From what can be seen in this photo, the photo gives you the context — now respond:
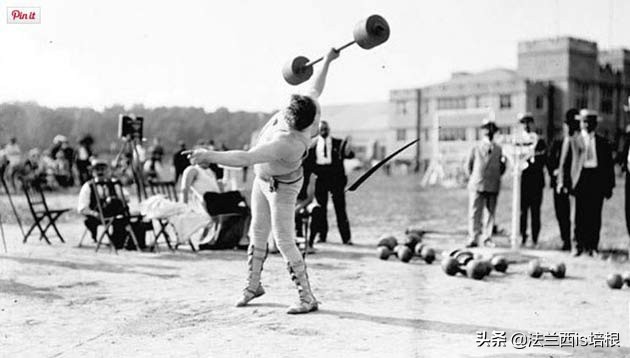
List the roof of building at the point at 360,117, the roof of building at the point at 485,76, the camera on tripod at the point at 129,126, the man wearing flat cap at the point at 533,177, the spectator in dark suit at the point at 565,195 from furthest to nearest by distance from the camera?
the roof of building at the point at 360,117 → the roof of building at the point at 485,76 → the man wearing flat cap at the point at 533,177 → the camera on tripod at the point at 129,126 → the spectator in dark suit at the point at 565,195

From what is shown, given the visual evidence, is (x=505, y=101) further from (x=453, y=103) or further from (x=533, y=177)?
(x=533, y=177)

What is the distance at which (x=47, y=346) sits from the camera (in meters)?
5.14

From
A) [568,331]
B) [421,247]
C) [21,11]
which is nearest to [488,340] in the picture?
[568,331]

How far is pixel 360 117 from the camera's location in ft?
262

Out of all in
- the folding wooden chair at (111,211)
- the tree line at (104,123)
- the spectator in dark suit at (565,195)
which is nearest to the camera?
the tree line at (104,123)

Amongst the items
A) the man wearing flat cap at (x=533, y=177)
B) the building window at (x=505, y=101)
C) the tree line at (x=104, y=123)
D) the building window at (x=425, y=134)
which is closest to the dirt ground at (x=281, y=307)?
the man wearing flat cap at (x=533, y=177)

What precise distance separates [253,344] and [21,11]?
14.8 feet

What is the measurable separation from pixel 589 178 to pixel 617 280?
290 cm

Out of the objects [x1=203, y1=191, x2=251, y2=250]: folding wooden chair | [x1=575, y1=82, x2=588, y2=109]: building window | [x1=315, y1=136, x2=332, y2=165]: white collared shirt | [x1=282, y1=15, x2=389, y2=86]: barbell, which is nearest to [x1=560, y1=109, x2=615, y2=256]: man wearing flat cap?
[x1=315, y1=136, x2=332, y2=165]: white collared shirt

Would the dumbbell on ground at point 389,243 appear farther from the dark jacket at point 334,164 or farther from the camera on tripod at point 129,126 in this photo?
the camera on tripod at point 129,126

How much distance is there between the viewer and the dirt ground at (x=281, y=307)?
5195 millimetres

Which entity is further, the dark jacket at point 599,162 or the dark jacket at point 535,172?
the dark jacket at point 535,172

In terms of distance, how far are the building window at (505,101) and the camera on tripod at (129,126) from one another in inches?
1872

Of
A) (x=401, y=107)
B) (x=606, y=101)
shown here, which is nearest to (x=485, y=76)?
(x=606, y=101)
